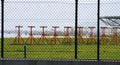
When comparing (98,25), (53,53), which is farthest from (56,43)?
(98,25)

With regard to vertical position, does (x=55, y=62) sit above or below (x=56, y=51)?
above

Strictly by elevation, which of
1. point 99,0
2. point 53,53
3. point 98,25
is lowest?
point 53,53

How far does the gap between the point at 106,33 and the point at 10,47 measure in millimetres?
6274

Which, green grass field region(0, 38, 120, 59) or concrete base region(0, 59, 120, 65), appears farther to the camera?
green grass field region(0, 38, 120, 59)

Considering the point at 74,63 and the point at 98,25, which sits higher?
the point at 98,25

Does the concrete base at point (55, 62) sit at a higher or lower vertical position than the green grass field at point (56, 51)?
higher

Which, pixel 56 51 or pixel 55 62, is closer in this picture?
pixel 55 62

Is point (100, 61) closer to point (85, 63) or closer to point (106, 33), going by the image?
point (85, 63)

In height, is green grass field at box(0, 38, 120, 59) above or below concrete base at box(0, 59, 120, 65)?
below

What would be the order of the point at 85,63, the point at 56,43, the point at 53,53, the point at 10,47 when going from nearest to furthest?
1. the point at 85,63
2. the point at 53,53
3. the point at 56,43
4. the point at 10,47

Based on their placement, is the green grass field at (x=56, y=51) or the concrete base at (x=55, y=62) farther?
the green grass field at (x=56, y=51)

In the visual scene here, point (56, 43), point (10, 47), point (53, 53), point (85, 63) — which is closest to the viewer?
point (85, 63)

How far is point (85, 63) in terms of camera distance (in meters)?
11.8

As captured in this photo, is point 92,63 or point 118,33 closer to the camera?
point 92,63
